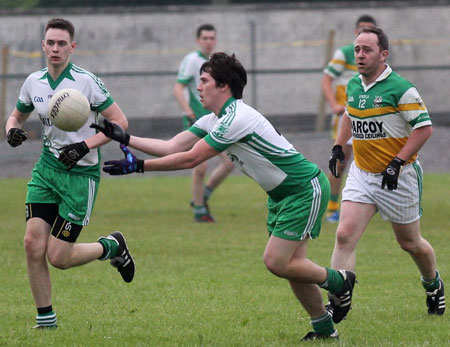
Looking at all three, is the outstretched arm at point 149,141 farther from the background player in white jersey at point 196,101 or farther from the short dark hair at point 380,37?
the background player in white jersey at point 196,101

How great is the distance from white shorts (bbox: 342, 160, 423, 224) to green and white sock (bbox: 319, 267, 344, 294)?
40.8 inches

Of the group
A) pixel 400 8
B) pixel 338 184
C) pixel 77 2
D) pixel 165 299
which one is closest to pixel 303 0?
pixel 400 8

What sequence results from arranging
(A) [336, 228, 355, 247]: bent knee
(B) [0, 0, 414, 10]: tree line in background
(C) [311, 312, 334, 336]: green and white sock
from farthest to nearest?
(B) [0, 0, 414, 10]: tree line in background → (A) [336, 228, 355, 247]: bent knee → (C) [311, 312, 334, 336]: green and white sock

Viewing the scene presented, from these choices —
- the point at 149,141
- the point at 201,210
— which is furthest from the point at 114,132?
the point at 201,210

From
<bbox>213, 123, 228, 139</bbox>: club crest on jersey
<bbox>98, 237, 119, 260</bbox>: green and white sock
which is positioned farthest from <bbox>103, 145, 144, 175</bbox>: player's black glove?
<bbox>98, 237, 119, 260</bbox>: green and white sock

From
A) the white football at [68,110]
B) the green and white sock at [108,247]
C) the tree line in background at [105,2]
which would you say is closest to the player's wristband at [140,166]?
the white football at [68,110]

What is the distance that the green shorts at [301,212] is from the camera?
20.9 ft

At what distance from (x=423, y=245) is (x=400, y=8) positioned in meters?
17.8

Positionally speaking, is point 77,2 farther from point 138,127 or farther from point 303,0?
point 303,0

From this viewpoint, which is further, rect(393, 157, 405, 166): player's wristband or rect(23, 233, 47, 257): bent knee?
rect(393, 157, 405, 166): player's wristband

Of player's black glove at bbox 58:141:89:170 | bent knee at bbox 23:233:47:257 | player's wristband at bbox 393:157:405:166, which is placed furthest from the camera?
player's wristband at bbox 393:157:405:166

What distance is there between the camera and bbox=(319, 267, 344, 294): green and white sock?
257 inches

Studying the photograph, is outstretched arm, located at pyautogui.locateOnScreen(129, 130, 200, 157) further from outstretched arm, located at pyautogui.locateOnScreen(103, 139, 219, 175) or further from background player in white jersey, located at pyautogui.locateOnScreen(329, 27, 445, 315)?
background player in white jersey, located at pyautogui.locateOnScreen(329, 27, 445, 315)

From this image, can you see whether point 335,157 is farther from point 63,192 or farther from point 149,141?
point 63,192
